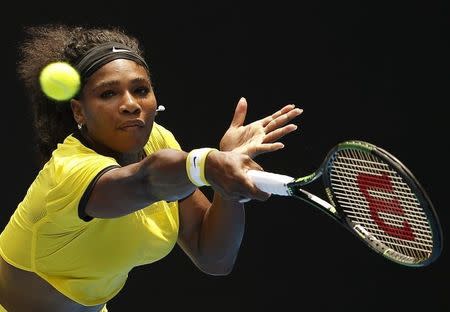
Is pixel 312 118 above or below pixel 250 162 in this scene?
below

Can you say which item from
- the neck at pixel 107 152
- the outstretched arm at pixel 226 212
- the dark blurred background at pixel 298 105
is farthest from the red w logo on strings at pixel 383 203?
the dark blurred background at pixel 298 105

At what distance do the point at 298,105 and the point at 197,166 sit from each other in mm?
2074

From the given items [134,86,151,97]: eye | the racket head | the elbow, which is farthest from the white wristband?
the elbow

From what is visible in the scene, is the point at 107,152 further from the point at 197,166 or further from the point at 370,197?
the point at 370,197

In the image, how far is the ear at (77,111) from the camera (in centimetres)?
285

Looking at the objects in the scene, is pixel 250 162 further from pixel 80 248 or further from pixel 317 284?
pixel 317 284

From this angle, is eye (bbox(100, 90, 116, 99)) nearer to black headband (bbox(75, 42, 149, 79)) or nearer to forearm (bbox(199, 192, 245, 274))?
black headband (bbox(75, 42, 149, 79))

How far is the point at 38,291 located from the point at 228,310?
1626mm

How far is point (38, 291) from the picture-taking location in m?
2.92

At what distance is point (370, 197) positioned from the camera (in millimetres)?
2398

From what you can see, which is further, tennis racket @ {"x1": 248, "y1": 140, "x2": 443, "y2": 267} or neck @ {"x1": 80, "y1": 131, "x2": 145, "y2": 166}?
neck @ {"x1": 80, "y1": 131, "x2": 145, "y2": 166}

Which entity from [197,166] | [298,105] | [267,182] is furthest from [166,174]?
[298,105]

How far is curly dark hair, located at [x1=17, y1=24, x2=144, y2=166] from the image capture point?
2.93 metres

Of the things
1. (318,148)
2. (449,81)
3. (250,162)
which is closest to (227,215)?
(250,162)
